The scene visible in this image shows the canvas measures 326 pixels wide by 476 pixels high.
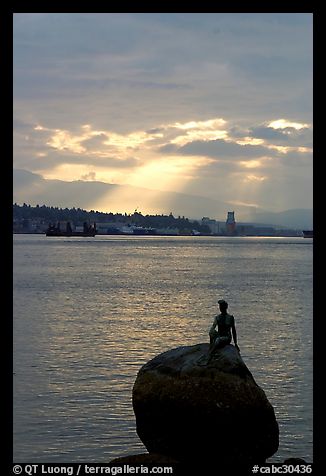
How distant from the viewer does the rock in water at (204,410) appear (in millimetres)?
12625

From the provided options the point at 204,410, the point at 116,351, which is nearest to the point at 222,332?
the point at 204,410

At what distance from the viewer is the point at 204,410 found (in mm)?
12656

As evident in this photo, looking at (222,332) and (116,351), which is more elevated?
(222,332)

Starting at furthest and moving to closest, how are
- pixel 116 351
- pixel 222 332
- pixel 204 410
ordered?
pixel 116 351, pixel 222 332, pixel 204 410

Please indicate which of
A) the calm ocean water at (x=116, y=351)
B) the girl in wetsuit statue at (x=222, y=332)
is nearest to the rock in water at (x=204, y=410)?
the girl in wetsuit statue at (x=222, y=332)

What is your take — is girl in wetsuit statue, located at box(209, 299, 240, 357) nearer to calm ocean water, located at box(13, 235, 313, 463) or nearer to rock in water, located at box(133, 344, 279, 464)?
rock in water, located at box(133, 344, 279, 464)

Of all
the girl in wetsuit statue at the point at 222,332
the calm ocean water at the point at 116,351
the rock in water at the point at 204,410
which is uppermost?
the girl in wetsuit statue at the point at 222,332

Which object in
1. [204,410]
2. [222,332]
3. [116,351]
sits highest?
[222,332]

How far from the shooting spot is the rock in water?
1262 cm

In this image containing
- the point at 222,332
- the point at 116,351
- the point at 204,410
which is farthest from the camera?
the point at 116,351

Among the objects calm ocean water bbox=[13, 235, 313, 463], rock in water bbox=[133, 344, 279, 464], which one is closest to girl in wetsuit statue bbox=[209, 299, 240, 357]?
rock in water bbox=[133, 344, 279, 464]

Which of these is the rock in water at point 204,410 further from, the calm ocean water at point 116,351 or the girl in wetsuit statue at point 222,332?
the calm ocean water at point 116,351

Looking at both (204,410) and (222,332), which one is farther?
(222,332)

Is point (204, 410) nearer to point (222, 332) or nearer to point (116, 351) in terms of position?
point (222, 332)
